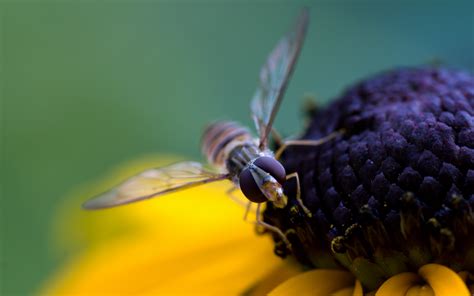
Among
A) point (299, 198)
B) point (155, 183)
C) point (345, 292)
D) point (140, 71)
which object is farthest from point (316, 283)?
point (140, 71)

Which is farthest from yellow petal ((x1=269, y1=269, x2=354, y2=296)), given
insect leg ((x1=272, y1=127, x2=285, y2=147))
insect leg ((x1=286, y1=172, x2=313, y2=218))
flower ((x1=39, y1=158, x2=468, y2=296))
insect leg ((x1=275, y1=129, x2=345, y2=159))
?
insect leg ((x1=272, y1=127, x2=285, y2=147))

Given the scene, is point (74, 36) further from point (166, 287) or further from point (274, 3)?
point (166, 287)

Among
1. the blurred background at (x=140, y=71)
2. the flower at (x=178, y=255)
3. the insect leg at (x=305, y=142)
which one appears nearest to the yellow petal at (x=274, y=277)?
the flower at (x=178, y=255)

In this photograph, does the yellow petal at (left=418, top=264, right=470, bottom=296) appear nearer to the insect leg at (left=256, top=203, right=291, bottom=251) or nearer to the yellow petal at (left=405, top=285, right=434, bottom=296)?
the yellow petal at (left=405, top=285, right=434, bottom=296)

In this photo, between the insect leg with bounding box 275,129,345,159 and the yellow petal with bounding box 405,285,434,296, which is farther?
the insect leg with bounding box 275,129,345,159

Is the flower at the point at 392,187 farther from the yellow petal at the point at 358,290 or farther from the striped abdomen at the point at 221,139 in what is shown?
the striped abdomen at the point at 221,139

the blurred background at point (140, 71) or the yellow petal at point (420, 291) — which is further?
the blurred background at point (140, 71)

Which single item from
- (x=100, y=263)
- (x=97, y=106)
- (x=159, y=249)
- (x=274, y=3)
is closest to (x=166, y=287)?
(x=159, y=249)

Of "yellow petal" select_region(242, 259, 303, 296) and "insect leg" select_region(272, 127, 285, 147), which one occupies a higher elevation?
"insect leg" select_region(272, 127, 285, 147)
